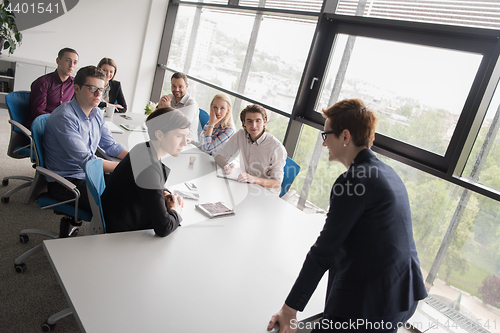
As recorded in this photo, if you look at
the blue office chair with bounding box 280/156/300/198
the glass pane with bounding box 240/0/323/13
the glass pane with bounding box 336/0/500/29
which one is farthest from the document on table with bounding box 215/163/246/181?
the glass pane with bounding box 240/0/323/13

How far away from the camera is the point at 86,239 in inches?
61.2

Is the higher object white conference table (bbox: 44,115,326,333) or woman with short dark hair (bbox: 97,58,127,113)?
woman with short dark hair (bbox: 97,58,127,113)

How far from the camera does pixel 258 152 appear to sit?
3.24m

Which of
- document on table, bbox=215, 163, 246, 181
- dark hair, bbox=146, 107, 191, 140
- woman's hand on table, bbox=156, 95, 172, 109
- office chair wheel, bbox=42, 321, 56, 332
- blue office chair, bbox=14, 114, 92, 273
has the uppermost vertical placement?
dark hair, bbox=146, 107, 191, 140

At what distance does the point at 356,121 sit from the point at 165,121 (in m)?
1.08

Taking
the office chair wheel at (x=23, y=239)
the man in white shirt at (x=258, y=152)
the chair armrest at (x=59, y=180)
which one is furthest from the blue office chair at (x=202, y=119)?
the chair armrest at (x=59, y=180)

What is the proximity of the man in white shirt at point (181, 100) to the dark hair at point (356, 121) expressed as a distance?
3025 millimetres

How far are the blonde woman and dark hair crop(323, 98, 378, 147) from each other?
7.94ft

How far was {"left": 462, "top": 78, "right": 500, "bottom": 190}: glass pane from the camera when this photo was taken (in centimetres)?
252

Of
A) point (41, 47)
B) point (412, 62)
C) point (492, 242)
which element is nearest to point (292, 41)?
point (412, 62)

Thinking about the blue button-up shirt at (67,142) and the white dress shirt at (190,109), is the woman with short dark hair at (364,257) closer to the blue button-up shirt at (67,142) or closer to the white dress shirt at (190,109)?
the blue button-up shirt at (67,142)

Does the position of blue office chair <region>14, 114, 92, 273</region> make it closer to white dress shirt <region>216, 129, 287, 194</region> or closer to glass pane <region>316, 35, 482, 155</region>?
white dress shirt <region>216, 129, 287, 194</region>

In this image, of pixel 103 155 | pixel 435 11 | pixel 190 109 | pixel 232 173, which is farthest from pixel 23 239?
pixel 435 11

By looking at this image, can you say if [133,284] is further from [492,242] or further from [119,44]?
[119,44]
